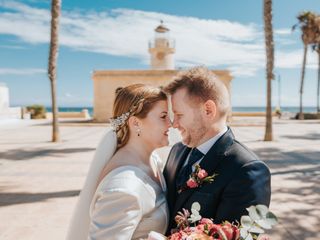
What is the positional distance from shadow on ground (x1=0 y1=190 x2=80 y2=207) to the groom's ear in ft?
19.8

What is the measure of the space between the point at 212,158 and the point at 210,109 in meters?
0.35

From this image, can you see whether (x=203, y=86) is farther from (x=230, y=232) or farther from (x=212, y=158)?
(x=230, y=232)

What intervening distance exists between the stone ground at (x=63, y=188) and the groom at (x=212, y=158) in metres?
3.43

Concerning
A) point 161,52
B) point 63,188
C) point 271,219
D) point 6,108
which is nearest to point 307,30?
point 161,52

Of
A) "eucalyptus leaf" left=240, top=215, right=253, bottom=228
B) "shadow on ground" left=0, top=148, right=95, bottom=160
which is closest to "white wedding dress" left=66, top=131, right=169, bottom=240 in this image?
"eucalyptus leaf" left=240, top=215, right=253, bottom=228

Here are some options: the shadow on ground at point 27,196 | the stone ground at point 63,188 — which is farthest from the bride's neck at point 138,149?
the shadow on ground at point 27,196

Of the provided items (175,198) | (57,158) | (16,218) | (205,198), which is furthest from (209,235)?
Result: (57,158)

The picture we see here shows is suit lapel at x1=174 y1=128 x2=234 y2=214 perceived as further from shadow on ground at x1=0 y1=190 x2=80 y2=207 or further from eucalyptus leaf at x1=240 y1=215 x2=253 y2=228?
shadow on ground at x1=0 y1=190 x2=80 y2=207

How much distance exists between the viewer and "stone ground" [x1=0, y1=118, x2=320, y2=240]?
6.12 meters

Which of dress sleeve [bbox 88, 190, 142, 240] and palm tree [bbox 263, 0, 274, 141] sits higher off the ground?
palm tree [bbox 263, 0, 274, 141]

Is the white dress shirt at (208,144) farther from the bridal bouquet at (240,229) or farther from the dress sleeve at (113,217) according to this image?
the bridal bouquet at (240,229)

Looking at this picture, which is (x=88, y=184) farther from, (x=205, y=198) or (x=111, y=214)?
(x=205, y=198)

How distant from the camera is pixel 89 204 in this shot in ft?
9.45

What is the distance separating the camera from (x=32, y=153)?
14641 millimetres
